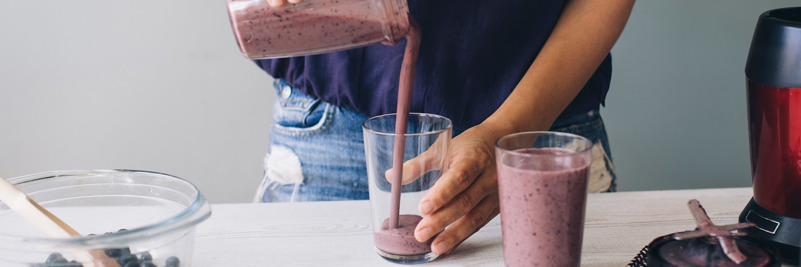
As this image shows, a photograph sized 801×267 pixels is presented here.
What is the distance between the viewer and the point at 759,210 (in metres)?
0.86

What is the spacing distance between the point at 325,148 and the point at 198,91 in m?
0.96

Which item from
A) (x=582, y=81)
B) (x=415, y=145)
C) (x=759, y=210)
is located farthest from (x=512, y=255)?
(x=582, y=81)

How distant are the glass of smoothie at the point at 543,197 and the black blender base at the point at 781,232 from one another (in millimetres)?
245

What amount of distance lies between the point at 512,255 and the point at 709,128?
1.61 metres

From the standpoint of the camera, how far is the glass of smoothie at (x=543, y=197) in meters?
0.71

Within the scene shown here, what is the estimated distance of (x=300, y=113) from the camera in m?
1.22

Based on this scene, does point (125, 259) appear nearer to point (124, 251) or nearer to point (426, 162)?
point (124, 251)

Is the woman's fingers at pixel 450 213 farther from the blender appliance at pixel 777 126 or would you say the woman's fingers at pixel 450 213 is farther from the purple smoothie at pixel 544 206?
the blender appliance at pixel 777 126

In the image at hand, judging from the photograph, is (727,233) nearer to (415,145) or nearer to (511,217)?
(511,217)

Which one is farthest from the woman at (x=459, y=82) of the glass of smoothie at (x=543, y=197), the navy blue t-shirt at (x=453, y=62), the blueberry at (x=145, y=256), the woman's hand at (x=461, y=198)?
the blueberry at (x=145, y=256)

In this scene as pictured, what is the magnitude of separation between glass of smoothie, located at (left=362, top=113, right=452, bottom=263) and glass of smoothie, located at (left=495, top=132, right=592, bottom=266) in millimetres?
113

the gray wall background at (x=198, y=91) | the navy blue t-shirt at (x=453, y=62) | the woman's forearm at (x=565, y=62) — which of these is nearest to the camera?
the woman's forearm at (x=565, y=62)

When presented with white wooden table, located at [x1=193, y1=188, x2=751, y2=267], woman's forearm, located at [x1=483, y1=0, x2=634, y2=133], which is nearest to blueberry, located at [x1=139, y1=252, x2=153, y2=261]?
white wooden table, located at [x1=193, y1=188, x2=751, y2=267]

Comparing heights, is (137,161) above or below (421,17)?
below
